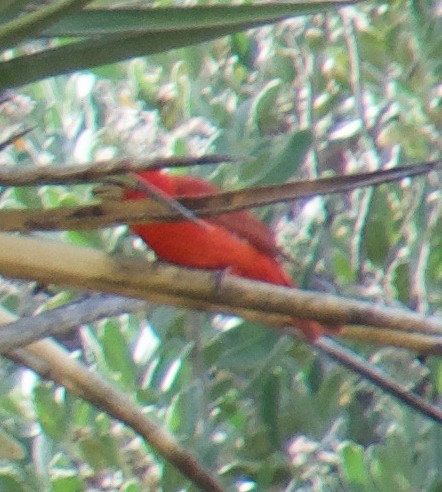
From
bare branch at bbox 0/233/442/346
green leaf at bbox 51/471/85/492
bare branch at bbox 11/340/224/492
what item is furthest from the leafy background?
bare branch at bbox 0/233/442/346

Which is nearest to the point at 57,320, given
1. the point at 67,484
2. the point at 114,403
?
the point at 114,403

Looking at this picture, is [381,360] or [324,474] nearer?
[324,474]

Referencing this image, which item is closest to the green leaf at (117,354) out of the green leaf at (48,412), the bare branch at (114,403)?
the green leaf at (48,412)

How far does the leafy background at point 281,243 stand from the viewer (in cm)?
186

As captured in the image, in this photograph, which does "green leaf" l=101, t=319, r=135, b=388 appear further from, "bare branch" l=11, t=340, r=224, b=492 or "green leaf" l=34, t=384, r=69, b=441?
"bare branch" l=11, t=340, r=224, b=492

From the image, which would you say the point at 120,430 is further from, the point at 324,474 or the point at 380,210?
the point at 380,210

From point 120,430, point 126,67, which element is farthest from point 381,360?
point 126,67

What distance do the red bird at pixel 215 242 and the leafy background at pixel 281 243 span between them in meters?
0.10

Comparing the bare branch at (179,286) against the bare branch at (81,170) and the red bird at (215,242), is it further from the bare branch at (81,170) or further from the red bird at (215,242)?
the red bird at (215,242)

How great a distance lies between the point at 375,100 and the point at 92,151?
2.46 ft

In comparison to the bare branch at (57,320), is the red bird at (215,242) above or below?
below

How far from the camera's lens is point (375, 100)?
272cm

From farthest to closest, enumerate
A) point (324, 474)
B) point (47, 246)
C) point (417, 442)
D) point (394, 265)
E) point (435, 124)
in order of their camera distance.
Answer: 1. point (435, 124)
2. point (394, 265)
3. point (324, 474)
4. point (417, 442)
5. point (47, 246)

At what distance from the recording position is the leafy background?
1861 mm
